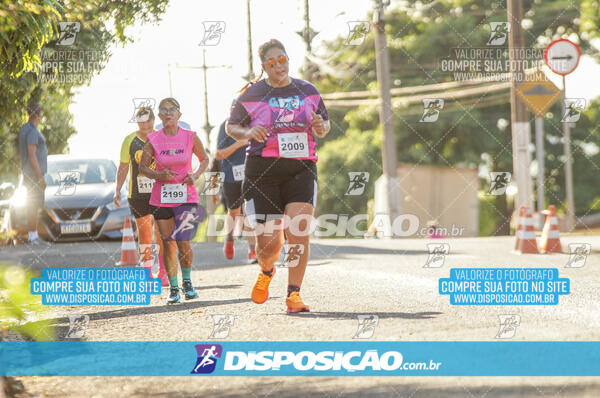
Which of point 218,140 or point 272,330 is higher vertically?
point 218,140

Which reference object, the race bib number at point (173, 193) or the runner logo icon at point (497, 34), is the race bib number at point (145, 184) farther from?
the runner logo icon at point (497, 34)

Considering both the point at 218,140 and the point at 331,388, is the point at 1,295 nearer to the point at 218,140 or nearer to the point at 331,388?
the point at 331,388

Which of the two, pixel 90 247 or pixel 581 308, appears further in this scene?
pixel 90 247

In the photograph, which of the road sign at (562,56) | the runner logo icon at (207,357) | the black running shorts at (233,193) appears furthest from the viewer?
the road sign at (562,56)

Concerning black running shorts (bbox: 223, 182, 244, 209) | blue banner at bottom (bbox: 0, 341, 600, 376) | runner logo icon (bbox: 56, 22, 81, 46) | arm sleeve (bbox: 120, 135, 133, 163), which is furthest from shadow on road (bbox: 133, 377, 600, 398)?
runner logo icon (bbox: 56, 22, 81, 46)

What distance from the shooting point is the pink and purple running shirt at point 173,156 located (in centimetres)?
709

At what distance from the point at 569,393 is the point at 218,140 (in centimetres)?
656

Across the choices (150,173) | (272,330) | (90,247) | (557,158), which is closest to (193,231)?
(150,173)

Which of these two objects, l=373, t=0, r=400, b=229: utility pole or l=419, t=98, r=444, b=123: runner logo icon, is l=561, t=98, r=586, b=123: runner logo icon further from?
l=373, t=0, r=400, b=229: utility pole

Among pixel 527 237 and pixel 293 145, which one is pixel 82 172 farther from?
pixel 293 145

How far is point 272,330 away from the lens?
5461mm

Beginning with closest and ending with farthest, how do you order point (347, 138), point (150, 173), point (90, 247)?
point (150, 173) → point (90, 247) → point (347, 138)

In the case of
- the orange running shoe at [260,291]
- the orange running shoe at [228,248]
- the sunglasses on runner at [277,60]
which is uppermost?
the sunglasses on runner at [277,60]

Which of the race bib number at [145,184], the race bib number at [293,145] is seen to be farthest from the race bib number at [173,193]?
the race bib number at [293,145]
